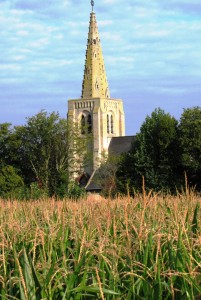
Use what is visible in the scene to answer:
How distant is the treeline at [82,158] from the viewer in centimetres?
4609

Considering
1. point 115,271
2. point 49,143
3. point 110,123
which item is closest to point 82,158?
point 49,143

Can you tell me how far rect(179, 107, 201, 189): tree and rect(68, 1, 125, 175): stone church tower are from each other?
57573 mm

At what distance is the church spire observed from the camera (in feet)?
358

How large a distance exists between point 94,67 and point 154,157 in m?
63.8

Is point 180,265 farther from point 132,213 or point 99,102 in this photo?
point 99,102

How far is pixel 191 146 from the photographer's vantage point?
47.4m

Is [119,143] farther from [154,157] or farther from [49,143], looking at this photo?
[154,157]

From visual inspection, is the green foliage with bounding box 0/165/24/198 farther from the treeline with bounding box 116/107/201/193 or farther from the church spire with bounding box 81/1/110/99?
the church spire with bounding box 81/1/110/99

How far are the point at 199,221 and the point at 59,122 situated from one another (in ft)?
213

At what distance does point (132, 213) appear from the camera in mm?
7270

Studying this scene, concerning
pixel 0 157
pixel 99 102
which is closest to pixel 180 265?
pixel 0 157

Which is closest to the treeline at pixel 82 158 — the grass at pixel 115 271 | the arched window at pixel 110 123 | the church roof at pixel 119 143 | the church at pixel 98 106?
the grass at pixel 115 271

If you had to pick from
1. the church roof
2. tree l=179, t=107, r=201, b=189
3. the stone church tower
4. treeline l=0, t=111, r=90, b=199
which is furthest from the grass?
the stone church tower

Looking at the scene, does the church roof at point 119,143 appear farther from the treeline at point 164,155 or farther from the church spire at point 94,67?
the treeline at point 164,155
